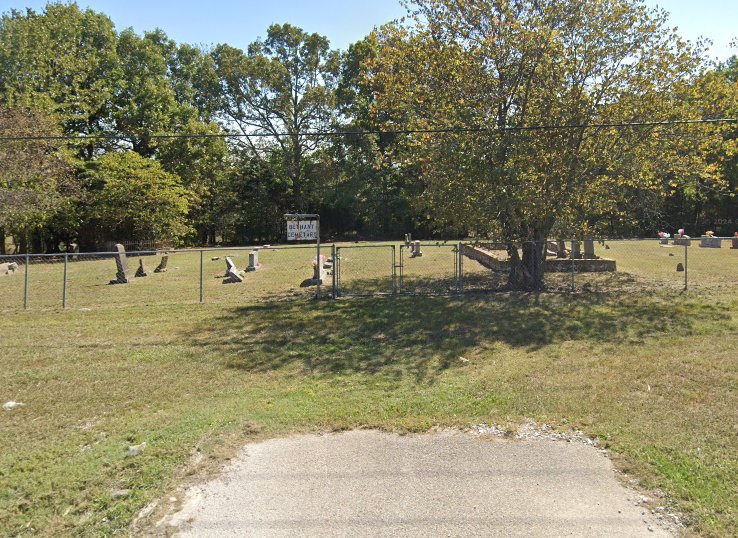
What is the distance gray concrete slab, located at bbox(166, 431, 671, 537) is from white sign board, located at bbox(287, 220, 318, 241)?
8.42m

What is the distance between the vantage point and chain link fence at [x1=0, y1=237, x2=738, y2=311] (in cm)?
1343

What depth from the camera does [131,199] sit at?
31.7 m

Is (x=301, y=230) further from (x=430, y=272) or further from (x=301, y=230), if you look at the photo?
(x=430, y=272)

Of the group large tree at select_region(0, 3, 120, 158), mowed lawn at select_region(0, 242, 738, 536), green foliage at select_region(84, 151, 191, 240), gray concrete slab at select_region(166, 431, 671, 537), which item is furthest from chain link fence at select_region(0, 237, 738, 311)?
large tree at select_region(0, 3, 120, 158)

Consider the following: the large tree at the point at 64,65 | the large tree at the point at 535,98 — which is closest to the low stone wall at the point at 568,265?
the large tree at the point at 535,98

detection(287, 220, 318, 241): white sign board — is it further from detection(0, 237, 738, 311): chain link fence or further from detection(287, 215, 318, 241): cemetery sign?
detection(0, 237, 738, 311): chain link fence

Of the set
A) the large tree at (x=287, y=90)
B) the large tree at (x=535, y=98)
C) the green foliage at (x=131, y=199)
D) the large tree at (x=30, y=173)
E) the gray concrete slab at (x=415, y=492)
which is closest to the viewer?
the gray concrete slab at (x=415, y=492)

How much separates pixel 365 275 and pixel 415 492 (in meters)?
14.4

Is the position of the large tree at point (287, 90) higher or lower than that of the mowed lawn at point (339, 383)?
higher

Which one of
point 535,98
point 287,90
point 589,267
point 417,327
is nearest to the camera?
point 417,327

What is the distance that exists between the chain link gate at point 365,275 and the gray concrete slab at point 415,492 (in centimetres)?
809

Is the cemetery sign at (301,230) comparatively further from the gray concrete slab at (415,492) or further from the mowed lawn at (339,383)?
the gray concrete slab at (415,492)

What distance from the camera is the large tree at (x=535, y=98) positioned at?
11914 mm

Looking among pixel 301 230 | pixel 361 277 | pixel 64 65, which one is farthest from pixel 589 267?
pixel 64 65
